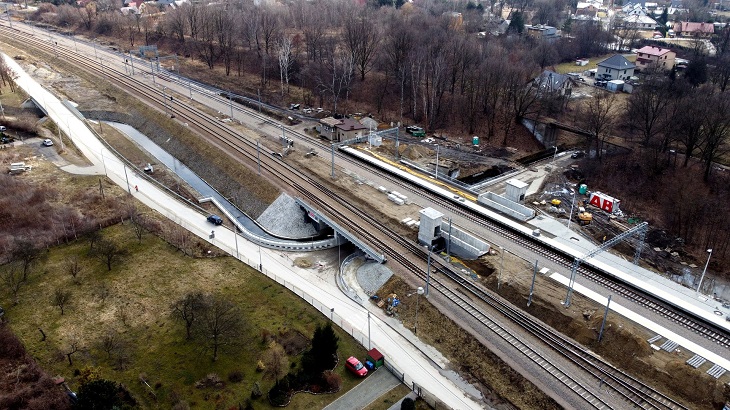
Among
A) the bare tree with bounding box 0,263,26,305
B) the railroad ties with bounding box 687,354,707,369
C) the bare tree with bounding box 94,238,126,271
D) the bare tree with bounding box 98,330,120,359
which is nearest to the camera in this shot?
the railroad ties with bounding box 687,354,707,369

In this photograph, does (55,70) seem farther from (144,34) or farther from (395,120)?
(395,120)

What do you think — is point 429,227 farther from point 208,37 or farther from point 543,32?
point 543,32

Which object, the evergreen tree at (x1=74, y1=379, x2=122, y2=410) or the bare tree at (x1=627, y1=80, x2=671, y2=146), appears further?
the bare tree at (x1=627, y1=80, x2=671, y2=146)

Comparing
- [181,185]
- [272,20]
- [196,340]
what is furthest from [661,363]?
[272,20]

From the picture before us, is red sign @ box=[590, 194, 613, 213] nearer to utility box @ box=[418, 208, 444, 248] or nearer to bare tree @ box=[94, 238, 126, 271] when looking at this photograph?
utility box @ box=[418, 208, 444, 248]

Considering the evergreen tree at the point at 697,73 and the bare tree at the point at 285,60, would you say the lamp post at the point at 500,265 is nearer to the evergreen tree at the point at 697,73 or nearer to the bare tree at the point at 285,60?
the bare tree at the point at 285,60

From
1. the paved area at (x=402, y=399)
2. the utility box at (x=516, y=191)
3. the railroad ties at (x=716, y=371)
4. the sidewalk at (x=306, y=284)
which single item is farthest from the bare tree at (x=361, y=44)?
the railroad ties at (x=716, y=371)

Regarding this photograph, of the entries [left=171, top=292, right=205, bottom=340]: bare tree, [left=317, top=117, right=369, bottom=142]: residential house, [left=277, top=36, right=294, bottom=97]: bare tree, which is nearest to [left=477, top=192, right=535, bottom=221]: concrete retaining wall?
[left=317, top=117, right=369, bottom=142]: residential house
